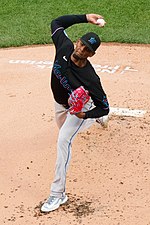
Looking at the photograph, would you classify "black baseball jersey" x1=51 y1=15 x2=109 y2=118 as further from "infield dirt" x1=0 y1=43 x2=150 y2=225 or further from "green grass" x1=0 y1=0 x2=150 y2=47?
"green grass" x1=0 y1=0 x2=150 y2=47

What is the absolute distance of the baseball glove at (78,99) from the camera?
6.05 metres

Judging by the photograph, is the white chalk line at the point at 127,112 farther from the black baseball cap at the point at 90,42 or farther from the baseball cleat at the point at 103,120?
the black baseball cap at the point at 90,42

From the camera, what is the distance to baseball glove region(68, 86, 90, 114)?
6047mm

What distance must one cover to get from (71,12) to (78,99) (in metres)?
8.61

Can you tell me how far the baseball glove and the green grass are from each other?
6298 mm

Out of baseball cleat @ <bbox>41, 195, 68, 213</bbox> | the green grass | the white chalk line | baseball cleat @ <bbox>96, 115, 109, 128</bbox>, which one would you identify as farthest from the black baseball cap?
the green grass

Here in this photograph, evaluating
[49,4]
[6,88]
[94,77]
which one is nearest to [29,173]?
[94,77]

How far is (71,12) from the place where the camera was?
47.2 ft

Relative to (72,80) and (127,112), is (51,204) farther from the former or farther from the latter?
(127,112)

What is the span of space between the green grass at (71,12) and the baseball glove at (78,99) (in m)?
6.30

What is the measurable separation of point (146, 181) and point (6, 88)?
3.72 meters

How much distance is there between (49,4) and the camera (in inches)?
603

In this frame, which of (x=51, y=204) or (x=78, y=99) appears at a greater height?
(x=78, y=99)

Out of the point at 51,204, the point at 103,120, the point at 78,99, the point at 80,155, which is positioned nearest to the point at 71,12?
the point at 103,120
